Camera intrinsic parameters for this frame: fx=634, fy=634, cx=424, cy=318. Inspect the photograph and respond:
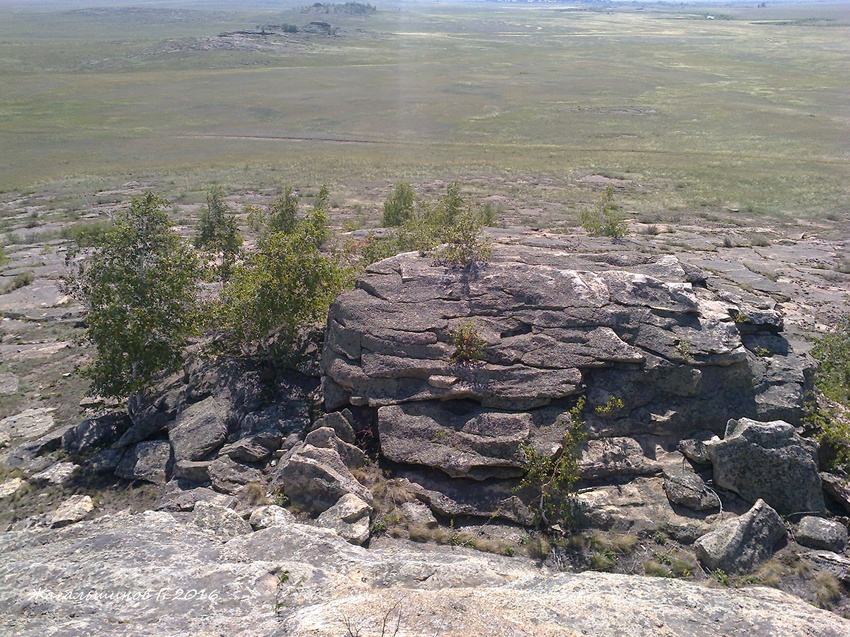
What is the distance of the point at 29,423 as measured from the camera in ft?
51.0

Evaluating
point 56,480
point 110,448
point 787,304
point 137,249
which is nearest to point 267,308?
point 137,249

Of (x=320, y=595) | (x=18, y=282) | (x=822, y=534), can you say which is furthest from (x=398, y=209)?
(x=320, y=595)

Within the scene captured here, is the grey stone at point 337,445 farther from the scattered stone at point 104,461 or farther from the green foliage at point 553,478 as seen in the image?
the scattered stone at point 104,461

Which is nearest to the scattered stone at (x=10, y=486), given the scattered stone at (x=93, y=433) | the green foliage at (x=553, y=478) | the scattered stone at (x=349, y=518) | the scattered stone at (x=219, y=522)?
the scattered stone at (x=93, y=433)

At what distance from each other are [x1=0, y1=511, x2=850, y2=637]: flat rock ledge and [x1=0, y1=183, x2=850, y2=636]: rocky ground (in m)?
0.04

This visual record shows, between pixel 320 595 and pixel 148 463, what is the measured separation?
694cm

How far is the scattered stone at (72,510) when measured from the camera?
11891mm

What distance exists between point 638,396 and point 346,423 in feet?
19.7

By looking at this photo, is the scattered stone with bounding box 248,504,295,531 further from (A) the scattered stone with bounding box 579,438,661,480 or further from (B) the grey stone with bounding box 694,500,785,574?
(B) the grey stone with bounding box 694,500,785,574

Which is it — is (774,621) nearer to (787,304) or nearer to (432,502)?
(432,502)

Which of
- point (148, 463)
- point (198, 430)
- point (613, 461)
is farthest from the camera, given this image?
point (198, 430)

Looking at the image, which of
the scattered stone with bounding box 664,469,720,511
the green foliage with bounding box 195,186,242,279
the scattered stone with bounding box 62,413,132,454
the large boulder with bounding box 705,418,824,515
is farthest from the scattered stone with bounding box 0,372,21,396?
the large boulder with bounding box 705,418,824,515

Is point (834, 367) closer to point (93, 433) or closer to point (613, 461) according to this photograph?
point (613, 461)

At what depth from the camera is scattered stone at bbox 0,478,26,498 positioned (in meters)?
12.9
